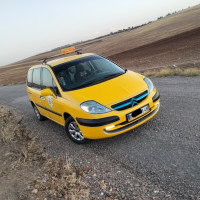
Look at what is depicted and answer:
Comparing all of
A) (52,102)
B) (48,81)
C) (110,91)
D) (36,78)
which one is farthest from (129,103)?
(36,78)

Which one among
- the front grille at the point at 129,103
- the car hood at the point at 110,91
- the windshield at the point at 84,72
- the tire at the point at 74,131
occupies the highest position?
the windshield at the point at 84,72

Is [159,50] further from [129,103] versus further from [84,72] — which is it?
Result: [129,103]

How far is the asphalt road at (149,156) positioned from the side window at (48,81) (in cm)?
125

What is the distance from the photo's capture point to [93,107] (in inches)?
165

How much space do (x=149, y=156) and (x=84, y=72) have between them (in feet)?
8.35

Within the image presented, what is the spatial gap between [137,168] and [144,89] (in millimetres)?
1701

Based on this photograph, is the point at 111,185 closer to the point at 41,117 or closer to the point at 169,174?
the point at 169,174

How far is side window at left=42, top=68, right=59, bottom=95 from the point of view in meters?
5.07

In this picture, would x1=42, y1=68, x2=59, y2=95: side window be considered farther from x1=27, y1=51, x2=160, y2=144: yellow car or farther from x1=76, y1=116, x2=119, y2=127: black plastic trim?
x1=76, y1=116, x2=119, y2=127: black plastic trim

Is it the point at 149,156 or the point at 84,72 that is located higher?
the point at 84,72

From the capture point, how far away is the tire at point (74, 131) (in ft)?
15.4

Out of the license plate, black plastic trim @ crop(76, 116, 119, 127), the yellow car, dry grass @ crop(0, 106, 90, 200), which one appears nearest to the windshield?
the yellow car

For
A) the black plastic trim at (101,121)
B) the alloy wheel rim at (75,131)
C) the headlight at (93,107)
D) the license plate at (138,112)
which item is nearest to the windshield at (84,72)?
the headlight at (93,107)

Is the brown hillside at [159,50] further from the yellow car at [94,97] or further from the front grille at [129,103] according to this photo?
the front grille at [129,103]
